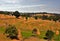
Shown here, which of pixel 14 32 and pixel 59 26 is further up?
pixel 14 32

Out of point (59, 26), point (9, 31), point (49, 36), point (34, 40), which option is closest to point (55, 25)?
point (59, 26)

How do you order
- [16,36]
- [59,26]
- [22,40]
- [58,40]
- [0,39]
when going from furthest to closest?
1. [59,26]
2. [58,40]
3. [16,36]
4. [22,40]
5. [0,39]

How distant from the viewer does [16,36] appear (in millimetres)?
60406

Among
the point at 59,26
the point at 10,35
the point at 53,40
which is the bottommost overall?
the point at 59,26

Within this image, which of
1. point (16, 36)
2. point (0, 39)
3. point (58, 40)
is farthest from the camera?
point (58, 40)

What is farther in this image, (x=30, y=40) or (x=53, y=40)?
(x=53, y=40)

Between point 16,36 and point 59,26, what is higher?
point 16,36

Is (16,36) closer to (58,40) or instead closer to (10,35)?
(10,35)

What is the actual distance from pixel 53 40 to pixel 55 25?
4075cm

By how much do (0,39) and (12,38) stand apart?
632 centimetres

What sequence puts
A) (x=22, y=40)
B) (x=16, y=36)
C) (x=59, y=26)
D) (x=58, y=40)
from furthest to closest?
1. (x=59, y=26)
2. (x=58, y=40)
3. (x=16, y=36)
4. (x=22, y=40)

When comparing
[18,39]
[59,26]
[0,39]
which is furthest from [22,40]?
[59,26]

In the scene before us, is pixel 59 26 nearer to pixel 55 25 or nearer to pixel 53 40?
pixel 55 25

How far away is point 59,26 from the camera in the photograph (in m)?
105
